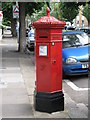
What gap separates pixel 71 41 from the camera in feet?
33.7

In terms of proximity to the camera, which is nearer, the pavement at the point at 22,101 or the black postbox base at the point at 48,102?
the pavement at the point at 22,101

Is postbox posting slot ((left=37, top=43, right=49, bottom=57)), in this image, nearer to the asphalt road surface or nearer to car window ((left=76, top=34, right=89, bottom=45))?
the asphalt road surface

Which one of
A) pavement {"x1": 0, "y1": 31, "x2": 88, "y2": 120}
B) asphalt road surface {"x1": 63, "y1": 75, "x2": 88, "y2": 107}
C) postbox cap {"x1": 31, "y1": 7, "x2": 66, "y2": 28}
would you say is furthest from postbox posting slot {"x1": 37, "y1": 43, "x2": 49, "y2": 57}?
asphalt road surface {"x1": 63, "y1": 75, "x2": 88, "y2": 107}

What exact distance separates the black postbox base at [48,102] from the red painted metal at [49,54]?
0.10m

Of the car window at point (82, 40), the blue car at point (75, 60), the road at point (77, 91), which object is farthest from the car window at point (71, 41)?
the road at point (77, 91)

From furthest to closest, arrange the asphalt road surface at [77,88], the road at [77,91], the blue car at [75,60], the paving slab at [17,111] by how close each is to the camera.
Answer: the blue car at [75,60] → the asphalt road surface at [77,88] → the road at [77,91] → the paving slab at [17,111]

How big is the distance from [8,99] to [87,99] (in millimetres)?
1811

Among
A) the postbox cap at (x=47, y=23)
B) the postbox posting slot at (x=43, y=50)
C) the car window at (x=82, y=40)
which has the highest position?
the postbox cap at (x=47, y=23)

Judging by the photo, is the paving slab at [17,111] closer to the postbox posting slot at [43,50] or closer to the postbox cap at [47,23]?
the postbox posting slot at [43,50]

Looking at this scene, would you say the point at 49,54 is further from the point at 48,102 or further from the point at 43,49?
the point at 48,102

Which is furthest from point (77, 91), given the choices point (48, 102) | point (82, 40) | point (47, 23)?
point (82, 40)

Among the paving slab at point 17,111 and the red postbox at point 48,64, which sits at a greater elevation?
the red postbox at point 48,64

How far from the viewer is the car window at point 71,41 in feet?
32.8

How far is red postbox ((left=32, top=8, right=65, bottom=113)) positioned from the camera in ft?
17.5
